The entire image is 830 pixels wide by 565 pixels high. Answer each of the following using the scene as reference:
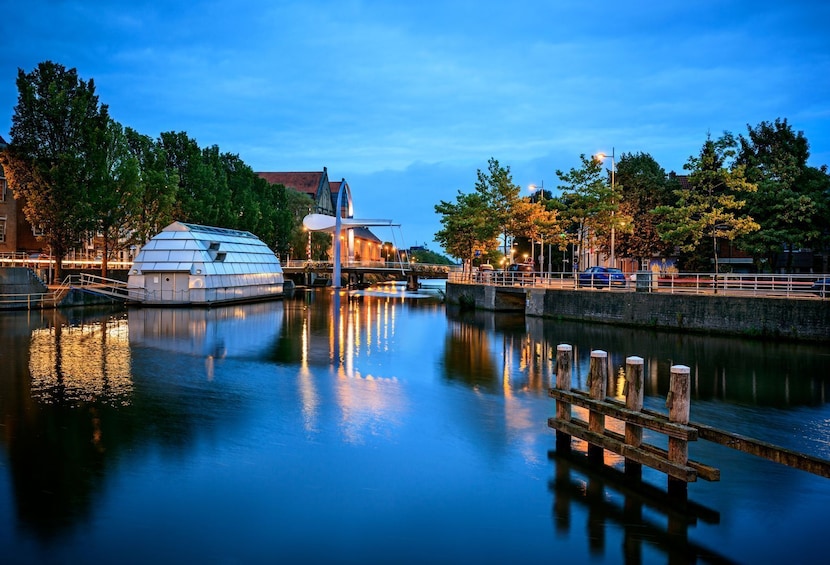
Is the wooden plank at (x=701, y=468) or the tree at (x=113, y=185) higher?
the tree at (x=113, y=185)

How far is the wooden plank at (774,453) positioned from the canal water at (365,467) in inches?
45.5

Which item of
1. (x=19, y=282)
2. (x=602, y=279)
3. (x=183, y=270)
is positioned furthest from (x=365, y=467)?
(x=183, y=270)

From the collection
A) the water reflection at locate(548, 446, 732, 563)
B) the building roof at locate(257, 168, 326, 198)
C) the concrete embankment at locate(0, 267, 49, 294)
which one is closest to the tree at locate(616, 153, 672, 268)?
the concrete embankment at locate(0, 267, 49, 294)

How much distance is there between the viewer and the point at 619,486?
36.5 feet

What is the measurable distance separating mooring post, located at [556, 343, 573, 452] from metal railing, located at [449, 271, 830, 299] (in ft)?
73.5

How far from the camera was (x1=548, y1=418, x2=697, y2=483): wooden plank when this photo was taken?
10.0 metres

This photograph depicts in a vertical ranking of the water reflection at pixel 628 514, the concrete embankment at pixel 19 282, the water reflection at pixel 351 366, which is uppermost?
the concrete embankment at pixel 19 282

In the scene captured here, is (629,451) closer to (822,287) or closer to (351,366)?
(351,366)

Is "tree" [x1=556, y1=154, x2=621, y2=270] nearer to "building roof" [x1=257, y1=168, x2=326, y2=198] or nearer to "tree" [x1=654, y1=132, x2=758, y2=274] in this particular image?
"tree" [x1=654, y1=132, x2=758, y2=274]

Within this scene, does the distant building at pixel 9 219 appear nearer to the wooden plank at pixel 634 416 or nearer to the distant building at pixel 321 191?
the wooden plank at pixel 634 416

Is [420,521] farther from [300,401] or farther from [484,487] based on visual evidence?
[300,401]

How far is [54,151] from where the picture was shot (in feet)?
165

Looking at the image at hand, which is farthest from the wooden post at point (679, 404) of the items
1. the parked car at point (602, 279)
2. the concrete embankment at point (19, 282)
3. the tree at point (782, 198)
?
the concrete embankment at point (19, 282)

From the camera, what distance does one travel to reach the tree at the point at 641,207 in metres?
58.7
